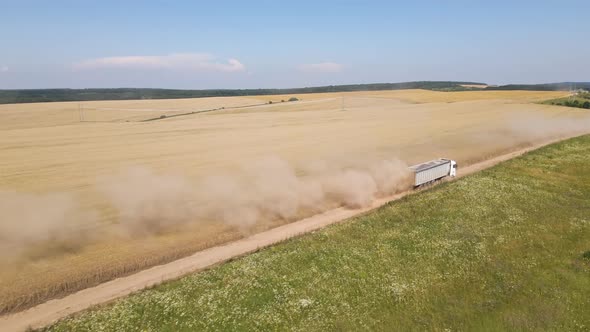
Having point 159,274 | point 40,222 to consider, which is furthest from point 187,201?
point 159,274

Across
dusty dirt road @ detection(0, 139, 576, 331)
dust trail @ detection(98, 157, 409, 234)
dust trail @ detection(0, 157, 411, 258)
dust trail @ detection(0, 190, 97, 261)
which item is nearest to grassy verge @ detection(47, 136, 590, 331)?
dusty dirt road @ detection(0, 139, 576, 331)

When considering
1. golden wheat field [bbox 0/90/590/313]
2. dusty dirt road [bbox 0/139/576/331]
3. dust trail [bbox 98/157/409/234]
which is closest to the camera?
dusty dirt road [bbox 0/139/576/331]

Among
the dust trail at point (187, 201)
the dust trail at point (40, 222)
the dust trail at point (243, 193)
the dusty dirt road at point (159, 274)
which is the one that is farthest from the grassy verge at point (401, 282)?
the dust trail at point (40, 222)

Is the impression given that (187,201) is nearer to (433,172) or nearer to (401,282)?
(401,282)

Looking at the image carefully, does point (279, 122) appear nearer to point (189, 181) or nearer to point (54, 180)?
point (189, 181)

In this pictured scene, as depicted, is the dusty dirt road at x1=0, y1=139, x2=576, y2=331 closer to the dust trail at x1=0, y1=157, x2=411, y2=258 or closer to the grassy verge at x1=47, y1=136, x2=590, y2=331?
the grassy verge at x1=47, y1=136, x2=590, y2=331

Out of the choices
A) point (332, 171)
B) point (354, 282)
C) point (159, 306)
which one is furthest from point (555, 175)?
point (159, 306)
